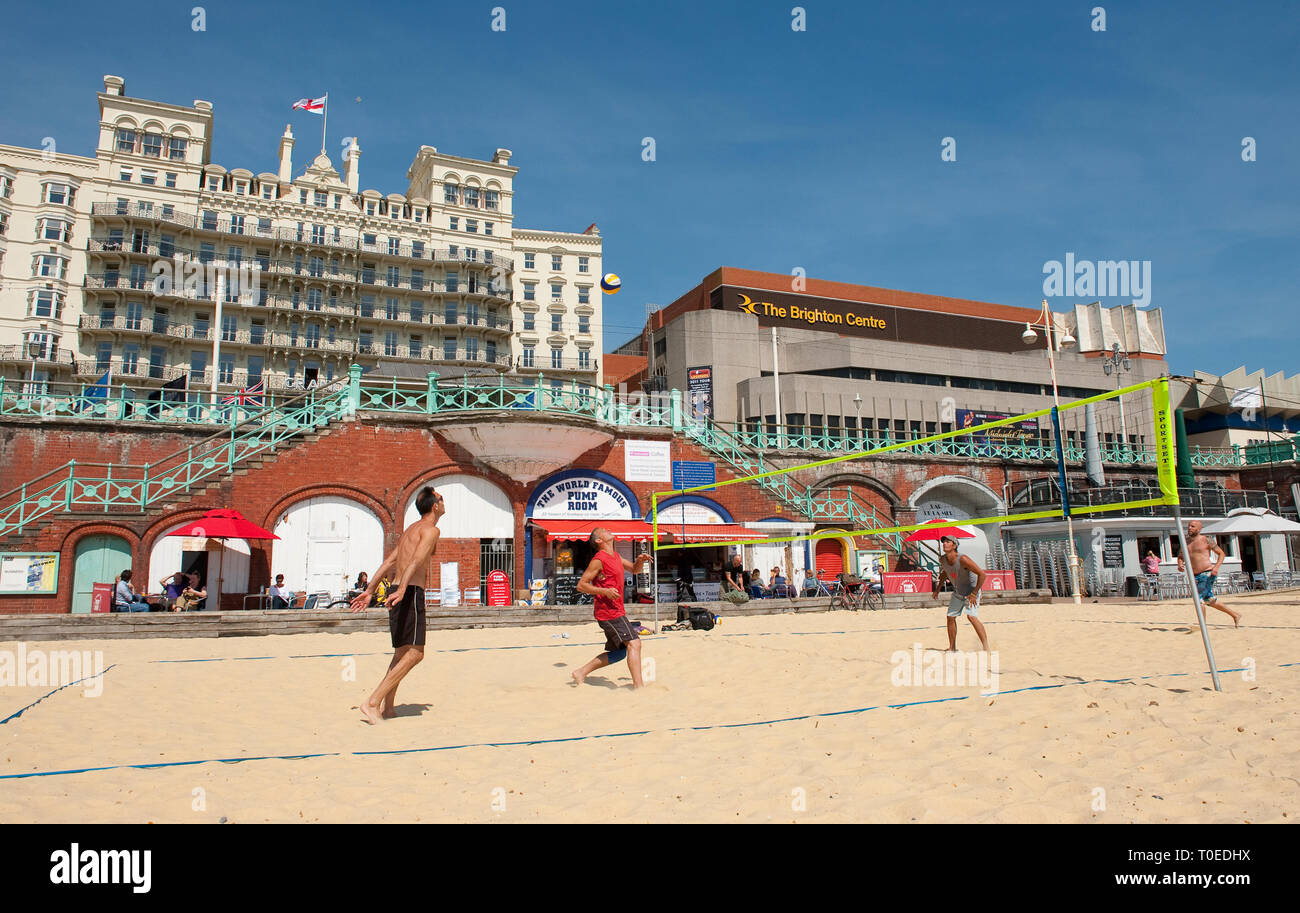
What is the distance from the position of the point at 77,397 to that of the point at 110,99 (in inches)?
1670

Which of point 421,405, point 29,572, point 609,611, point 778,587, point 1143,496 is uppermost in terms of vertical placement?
point 421,405

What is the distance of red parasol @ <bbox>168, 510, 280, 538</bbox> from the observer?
55.4 feet

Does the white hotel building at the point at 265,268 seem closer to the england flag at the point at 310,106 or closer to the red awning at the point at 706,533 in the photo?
the england flag at the point at 310,106

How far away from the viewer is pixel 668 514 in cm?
2358

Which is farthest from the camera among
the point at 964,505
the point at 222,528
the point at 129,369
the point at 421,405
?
the point at 129,369

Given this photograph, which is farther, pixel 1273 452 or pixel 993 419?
pixel 993 419

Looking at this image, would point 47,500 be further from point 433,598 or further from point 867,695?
point 867,695

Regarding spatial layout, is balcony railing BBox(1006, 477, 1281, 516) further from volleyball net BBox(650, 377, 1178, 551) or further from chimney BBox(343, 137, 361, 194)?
chimney BBox(343, 137, 361, 194)

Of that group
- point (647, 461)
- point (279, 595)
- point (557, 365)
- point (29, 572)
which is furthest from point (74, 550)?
point (557, 365)

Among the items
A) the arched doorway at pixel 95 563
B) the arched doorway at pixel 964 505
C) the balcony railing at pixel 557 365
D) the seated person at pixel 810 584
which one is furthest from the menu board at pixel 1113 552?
the balcony railing at pixel 557 365

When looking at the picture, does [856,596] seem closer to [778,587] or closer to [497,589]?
[778,587]

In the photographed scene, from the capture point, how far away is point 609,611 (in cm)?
828

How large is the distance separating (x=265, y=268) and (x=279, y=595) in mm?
41419
